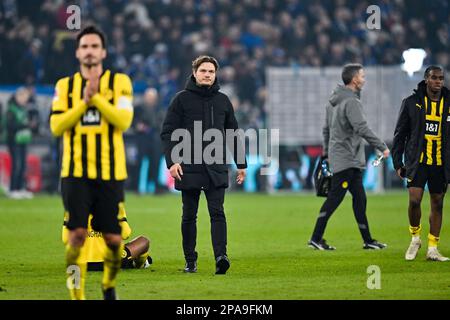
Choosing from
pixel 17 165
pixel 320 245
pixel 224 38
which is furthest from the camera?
pixel 224 38

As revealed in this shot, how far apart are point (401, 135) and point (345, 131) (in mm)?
1775

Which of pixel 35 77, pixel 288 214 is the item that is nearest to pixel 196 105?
pixel 288 214

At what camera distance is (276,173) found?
2666 centimetres

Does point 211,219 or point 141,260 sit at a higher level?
point 211,219

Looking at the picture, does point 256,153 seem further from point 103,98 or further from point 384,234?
point 103,98

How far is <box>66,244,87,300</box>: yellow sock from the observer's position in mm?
9047

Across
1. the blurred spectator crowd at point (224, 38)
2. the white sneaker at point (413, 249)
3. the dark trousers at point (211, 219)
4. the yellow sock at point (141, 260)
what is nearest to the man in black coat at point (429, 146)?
the white sneaker at point (413, 249)

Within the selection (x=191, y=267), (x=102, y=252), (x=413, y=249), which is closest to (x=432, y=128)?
(x=413, y=249)

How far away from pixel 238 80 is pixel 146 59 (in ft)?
7.74

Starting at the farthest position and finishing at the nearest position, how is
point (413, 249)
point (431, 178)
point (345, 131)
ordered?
point (345, 131) < point (413, 249) < point (431, 178)

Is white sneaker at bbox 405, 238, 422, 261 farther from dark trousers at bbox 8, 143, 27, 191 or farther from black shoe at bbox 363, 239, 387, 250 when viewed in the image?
dark trousers at bbox 8, 143, 27, 191

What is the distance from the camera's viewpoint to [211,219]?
11.7 metres

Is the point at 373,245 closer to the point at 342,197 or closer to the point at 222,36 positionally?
the point at 342,197

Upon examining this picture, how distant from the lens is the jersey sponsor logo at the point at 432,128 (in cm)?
1268
